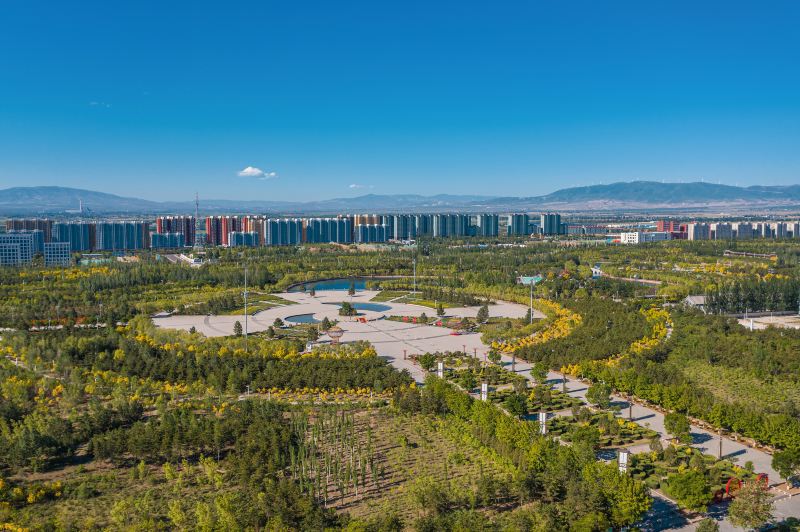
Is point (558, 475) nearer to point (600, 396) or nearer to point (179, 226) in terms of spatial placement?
point (600, 396)

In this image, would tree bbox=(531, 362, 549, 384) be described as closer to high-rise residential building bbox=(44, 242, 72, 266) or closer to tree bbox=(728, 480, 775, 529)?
tree bbox=(728, 480, 775, 529)

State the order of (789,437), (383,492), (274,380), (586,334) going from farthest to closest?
(586,334)
(274,380)
(789,437)
(383,492)

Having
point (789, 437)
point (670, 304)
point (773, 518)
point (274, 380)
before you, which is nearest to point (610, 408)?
point (789, 437)

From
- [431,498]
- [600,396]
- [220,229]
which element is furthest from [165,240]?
[431,498]

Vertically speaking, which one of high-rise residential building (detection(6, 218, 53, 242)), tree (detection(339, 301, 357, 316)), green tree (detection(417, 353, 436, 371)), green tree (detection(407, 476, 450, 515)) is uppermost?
high-rise residential building (detection(6, 218, 53, 242))

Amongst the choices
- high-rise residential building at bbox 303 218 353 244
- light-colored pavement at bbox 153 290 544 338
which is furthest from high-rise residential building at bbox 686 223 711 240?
light-colored pavement at bbox 153 290 544 338

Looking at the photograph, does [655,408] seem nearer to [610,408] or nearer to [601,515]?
[610,408]
